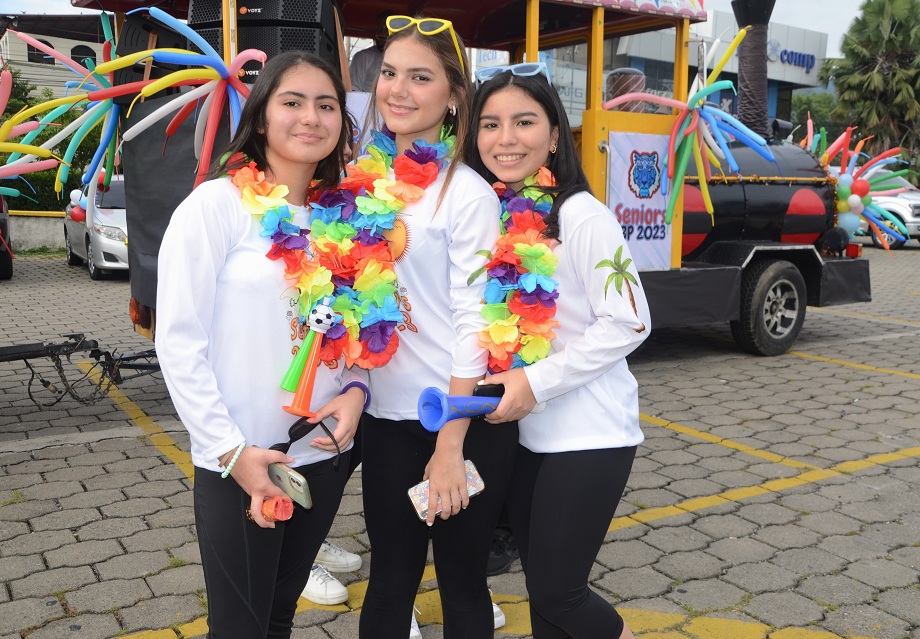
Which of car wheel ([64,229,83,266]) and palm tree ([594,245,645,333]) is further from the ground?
palm tree ([594,245,645,333])

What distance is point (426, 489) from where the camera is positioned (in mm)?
2104

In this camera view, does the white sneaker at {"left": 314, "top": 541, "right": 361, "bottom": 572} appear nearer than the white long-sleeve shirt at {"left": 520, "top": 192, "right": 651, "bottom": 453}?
No

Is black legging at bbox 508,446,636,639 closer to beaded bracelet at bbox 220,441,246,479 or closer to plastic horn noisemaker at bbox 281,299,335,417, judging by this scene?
plastic horn noisemaker at bbox 281,299,335,417

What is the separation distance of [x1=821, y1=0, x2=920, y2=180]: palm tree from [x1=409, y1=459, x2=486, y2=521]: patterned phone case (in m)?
31.3

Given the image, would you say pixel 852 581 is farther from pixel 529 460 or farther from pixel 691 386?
pixel 691 386

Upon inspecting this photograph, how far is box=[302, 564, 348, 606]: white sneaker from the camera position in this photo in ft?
10.7

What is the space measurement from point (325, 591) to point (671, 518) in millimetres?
1734

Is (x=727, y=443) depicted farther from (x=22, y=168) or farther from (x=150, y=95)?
(x=22, y=168)

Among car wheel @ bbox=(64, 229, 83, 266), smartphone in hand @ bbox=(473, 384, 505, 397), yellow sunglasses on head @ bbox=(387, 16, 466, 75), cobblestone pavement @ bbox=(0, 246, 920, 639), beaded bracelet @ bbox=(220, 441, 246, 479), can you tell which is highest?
yellow sunglasses on head @ bbox=(387, 16, 466, 75)

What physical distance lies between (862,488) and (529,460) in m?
3.04

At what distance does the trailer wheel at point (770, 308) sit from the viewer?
766 cm

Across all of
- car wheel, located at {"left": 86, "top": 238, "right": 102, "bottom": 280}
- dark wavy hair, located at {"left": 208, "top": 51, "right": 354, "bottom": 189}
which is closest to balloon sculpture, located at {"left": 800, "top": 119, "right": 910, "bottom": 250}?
dark wavy hair, located at {"left": 208, "top": 51, "right": 354, "bottom": 189}

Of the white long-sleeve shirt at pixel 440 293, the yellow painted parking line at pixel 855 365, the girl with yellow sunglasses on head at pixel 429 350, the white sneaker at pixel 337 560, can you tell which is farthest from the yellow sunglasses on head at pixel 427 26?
the yellow painted parking line at pixel 855 365

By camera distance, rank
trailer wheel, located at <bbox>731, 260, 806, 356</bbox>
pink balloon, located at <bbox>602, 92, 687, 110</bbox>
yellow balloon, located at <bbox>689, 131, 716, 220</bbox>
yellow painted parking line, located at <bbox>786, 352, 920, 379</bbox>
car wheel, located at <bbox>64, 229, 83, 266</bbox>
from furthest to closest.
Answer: car wheel, located at <bbox>64, 229, 83, 266</bbox> < trailer wheel, located at <bbox>731, 260, 806, 356</bbox> < yellow painted parking line, located at <bbox>786, 352, 920, 379</bbox> < yellow balloon, located at <bbox>689, 131, 716, 220</bbox> < pink balloon, located at <bbox>602, 92, 687, 110</bbox>
